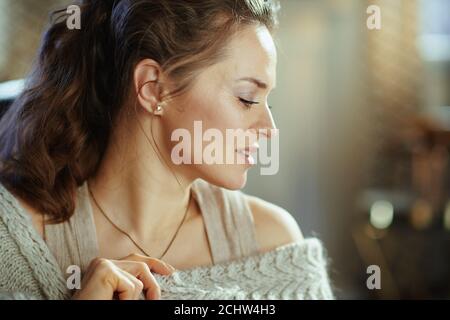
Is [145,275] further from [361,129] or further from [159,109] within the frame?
[361,129]

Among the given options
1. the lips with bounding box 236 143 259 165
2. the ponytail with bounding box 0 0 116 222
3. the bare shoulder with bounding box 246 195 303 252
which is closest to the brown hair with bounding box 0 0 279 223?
the ponytail with bounding box 0 0 116 222

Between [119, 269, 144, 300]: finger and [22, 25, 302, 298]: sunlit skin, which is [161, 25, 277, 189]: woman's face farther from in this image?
[119, 269, 144, 300]: finger

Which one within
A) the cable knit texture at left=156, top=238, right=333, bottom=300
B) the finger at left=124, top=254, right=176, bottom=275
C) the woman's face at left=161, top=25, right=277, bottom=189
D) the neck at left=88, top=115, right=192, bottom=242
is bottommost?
the cable knit texture at left=156, top=238, right=333, bottom=300

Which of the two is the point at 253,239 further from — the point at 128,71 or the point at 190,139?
the point at 128,71

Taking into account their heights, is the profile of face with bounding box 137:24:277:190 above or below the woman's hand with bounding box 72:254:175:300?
above

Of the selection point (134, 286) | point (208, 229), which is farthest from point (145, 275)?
point (208, 229)

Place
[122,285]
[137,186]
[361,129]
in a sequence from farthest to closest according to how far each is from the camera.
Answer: [361,129], [137,186], [122,285]

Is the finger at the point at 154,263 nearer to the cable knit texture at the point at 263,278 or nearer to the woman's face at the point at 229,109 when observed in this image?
the cable knit texture at the point at 263,278

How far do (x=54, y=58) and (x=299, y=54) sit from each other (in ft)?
1.29

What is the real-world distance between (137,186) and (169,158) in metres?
0.06

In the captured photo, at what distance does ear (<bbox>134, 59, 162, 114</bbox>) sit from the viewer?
2.23ft

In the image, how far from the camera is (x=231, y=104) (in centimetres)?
68

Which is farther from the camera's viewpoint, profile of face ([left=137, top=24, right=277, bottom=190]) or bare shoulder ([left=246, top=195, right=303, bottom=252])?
bare shoulder ([left=246, top=195, right=303, bottom=252])

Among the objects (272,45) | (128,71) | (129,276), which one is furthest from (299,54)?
(129,276)
